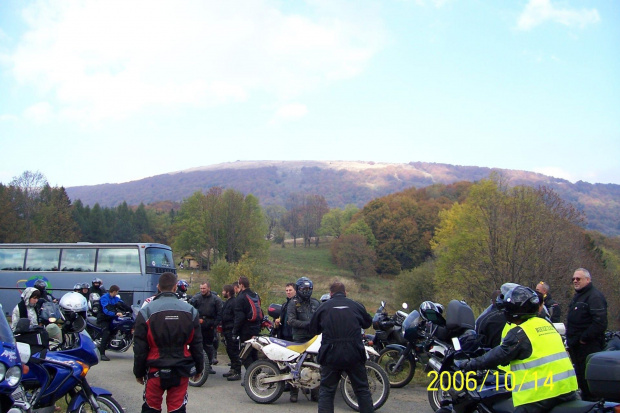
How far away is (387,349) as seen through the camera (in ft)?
28.8

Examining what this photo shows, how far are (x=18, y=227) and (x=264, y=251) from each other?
105ft

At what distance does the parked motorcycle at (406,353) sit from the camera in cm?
823

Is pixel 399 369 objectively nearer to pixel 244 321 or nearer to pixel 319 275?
pixel 244 321

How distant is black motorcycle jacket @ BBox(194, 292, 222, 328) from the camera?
9836 mm

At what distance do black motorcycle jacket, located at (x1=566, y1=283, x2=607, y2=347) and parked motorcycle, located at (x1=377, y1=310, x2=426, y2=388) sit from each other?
2.12 m

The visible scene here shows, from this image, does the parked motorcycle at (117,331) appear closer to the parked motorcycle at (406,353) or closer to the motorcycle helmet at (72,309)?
the motorcycle helmet at (72,309)

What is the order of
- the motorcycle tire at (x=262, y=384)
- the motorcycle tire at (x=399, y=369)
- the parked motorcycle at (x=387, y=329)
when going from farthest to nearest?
the parked motorcycle at (x=387, y=329) → the motorcycle tire at (x=399, y=369) → the motorcycle tire at (x=262, y=384)

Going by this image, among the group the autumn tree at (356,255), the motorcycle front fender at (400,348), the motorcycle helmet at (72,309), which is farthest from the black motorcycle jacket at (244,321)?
the autumn tree at (356,255)

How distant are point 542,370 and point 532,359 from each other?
0.10 meters

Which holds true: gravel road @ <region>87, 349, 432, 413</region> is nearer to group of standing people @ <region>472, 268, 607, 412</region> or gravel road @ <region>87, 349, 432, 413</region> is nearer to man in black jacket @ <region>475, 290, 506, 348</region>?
man in black jacket @ <region>475, 290, 506, 348</region>

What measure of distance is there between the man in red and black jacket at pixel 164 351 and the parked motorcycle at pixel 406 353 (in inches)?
165

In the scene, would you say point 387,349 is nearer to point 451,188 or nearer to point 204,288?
point 204,288

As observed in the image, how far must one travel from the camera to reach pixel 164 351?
4762mm

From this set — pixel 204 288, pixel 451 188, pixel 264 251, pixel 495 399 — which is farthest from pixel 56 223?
pixel 451 188
